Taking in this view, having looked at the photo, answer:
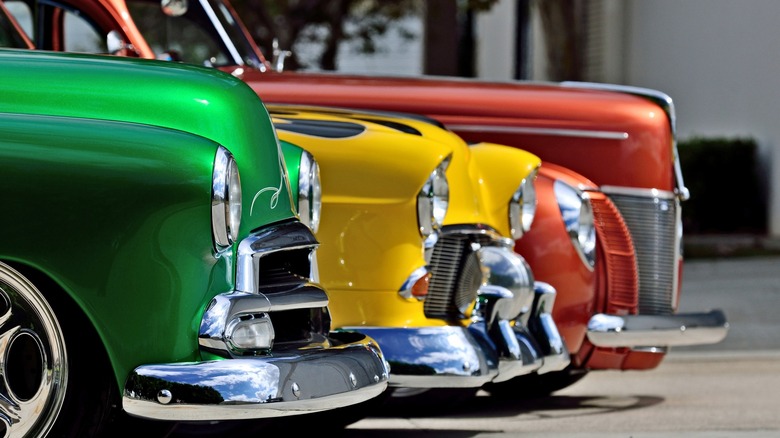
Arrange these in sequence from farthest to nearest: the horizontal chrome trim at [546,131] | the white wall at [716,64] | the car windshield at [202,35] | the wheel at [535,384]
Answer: the white wall at [716,64] → the car windshield at [202,35] → the wheel at [535,384] → the horizontal chrome trim at [546,131]

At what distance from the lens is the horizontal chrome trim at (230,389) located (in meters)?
3.29

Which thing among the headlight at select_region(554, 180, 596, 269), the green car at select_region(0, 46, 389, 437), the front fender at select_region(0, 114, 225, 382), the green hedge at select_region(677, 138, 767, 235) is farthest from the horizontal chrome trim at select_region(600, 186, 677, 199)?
the green hedge at select_region(677, 138, 767, 235)

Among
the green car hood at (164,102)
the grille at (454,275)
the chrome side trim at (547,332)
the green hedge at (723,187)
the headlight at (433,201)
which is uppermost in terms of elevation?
the green car hood at (164,102)

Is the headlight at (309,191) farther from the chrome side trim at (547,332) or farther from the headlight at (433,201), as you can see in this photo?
the chrome side trim at (547,332)

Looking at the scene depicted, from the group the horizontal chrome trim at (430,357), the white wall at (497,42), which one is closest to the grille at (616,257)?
the horizontal chrome trim at (430,357)

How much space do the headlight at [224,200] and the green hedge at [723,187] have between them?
11260 mm

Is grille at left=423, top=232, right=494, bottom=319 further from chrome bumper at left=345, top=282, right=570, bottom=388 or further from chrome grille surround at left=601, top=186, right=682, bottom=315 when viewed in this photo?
chrome grille surround at left=601, top=186, right=682, bottom=315

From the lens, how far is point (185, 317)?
11.1ft

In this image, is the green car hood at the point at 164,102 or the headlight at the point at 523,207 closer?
the green car hood at the point at 164,102

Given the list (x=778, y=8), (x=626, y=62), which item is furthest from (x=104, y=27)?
(x=626, y=62)

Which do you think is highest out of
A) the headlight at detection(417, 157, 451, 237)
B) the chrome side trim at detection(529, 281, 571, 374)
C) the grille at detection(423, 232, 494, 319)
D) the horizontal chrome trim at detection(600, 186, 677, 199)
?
the headlight at detection(417, 157, 451, 237)

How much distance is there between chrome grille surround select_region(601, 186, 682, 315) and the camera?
609cm

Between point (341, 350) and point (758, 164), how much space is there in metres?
11.3

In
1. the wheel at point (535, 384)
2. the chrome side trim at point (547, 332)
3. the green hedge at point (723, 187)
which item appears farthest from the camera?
the green hedge at point (723, 187)
